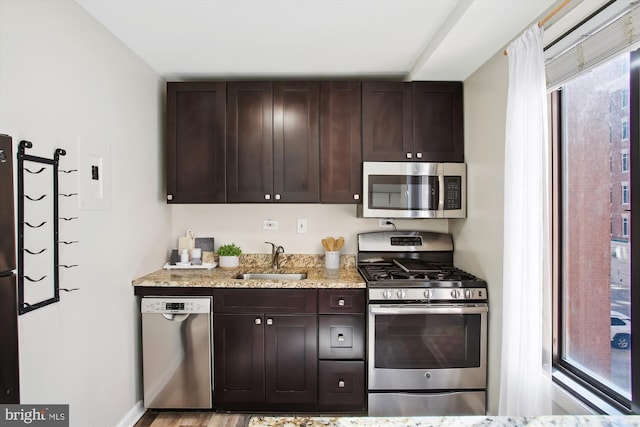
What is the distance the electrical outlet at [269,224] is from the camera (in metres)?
3.17

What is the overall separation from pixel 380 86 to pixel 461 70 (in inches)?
22.8

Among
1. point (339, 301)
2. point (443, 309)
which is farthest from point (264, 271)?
point (443, 309)

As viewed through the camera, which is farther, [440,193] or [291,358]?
[440,193]

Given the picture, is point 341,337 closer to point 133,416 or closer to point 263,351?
point 263,351

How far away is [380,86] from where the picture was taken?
2807mm

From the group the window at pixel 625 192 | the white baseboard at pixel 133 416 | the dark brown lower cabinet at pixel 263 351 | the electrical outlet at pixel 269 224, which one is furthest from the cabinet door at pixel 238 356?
the window at pixel 625 192

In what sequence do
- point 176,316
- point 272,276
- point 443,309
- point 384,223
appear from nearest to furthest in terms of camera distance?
point 443,309, point 176,316, point 272,276, point 384,223

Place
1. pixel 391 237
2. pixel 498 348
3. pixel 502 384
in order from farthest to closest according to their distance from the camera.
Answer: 1. pixel 391 237
2. pixel 498 348
3. pixel 502 384

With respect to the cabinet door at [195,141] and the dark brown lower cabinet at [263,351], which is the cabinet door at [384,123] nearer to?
the cabinet door at [195,141]

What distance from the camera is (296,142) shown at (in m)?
2.83

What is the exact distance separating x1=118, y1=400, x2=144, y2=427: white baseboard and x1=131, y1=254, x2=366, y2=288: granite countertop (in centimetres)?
82

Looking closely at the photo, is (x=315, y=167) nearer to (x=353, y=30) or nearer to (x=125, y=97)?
(x=353, y=30)

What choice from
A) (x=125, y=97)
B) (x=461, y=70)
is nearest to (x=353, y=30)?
(x=461, y=70)

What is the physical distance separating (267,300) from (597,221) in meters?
1.92
